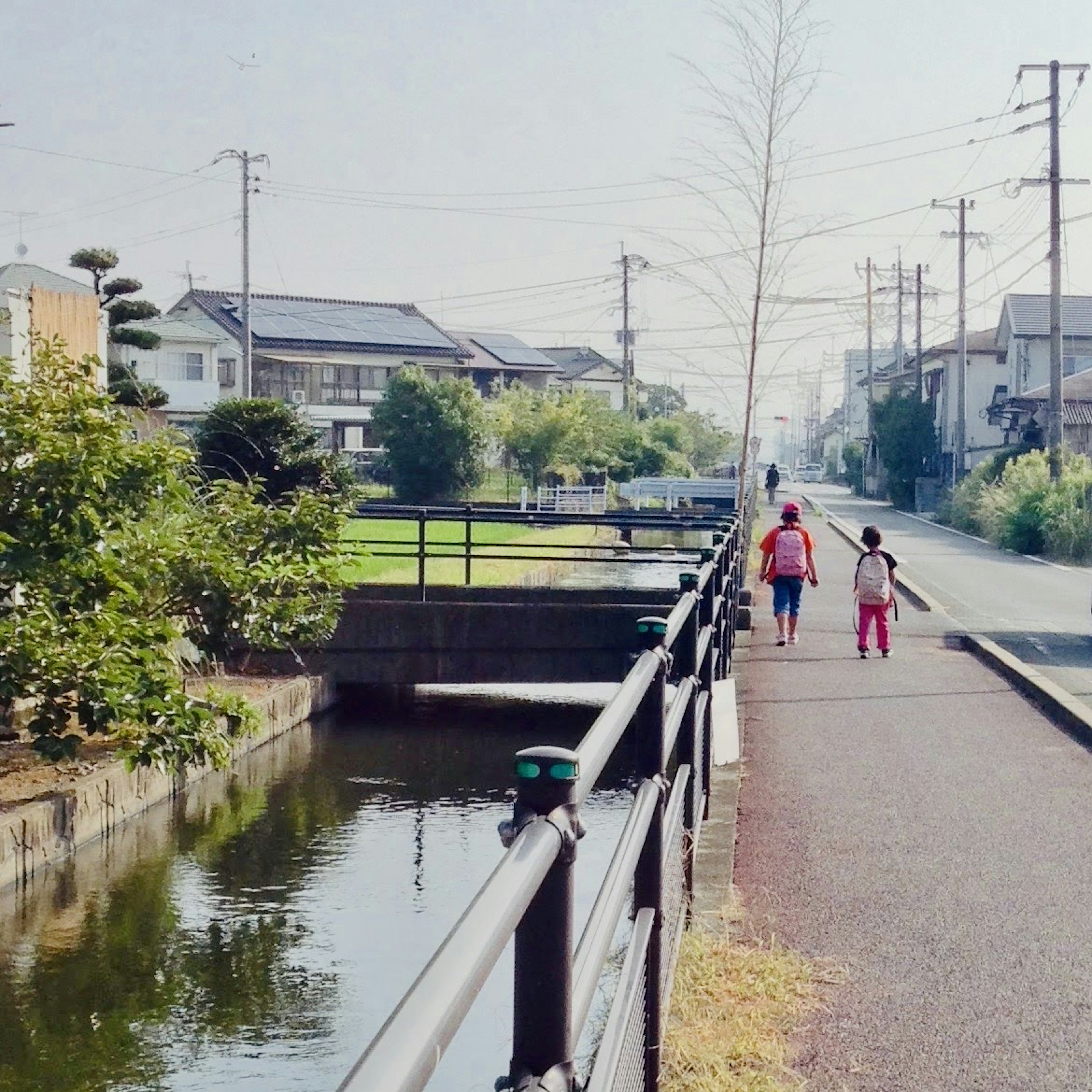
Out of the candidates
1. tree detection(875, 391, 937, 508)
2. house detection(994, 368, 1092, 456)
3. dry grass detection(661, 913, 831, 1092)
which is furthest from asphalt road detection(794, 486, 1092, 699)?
tree detection(875, 391, 937, 508)

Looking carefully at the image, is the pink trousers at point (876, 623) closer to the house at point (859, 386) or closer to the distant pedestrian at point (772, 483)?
the distant pedestrian at point (772, 483)

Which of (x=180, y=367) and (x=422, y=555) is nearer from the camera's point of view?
(x=422, y=555)

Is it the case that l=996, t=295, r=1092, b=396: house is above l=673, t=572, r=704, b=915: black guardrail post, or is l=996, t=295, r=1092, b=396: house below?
above

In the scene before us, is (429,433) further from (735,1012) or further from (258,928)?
(735,1012)

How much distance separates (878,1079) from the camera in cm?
400

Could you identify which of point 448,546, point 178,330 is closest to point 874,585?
point 448,546

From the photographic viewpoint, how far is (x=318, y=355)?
62.6 meters

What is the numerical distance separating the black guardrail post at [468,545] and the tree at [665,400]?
95.0 m

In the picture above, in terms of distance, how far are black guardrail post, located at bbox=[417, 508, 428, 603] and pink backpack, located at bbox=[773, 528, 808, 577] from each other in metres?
3.63

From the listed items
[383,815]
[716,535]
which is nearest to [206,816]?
[383,815]

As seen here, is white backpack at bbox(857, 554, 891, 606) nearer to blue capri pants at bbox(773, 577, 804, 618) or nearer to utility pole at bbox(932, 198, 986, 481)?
blue capri pants at bbox(773, 577, 804, 618)

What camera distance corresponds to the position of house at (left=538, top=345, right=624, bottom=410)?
97.3m

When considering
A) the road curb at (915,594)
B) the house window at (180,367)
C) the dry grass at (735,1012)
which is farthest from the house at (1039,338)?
the dry grass at (735,1012)

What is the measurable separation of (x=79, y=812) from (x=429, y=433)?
116 ft
